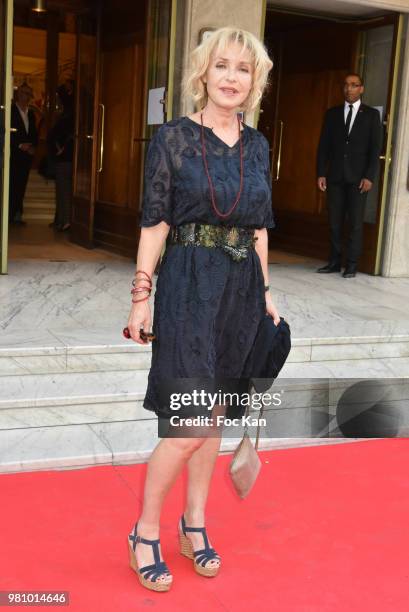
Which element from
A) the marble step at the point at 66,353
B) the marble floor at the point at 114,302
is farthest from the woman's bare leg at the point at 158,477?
the marble floor at the point at 114,302

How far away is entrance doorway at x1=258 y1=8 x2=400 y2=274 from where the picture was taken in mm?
7129

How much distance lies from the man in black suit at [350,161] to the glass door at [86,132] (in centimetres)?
220

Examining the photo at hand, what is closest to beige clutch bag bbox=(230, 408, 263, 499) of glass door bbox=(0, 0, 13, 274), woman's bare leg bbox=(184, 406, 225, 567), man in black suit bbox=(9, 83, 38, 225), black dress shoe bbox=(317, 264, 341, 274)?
woman's bare leg bbox=(184, 406, 225, 567)

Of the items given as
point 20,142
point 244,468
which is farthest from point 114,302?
point 20,142

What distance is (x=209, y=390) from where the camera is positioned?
2410 mm

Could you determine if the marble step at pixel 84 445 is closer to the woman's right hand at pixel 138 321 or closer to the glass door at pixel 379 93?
the woman's right hand at pixel 138 321

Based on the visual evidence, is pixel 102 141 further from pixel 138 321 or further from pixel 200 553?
pixel 200 553

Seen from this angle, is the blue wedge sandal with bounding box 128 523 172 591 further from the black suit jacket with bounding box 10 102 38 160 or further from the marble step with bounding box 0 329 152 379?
the black suit jacket with bounding box 10 102 38 160

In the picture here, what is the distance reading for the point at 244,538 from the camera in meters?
2.85

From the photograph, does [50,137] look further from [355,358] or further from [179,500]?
[179,500]

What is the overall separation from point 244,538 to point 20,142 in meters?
7.06

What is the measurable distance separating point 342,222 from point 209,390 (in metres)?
4.91

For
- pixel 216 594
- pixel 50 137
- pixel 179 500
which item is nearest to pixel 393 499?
pixel 179 500

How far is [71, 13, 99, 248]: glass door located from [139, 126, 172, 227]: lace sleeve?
5.52 meters
